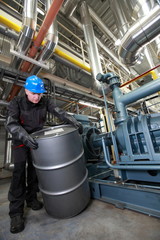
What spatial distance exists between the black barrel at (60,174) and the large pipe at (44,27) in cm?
160

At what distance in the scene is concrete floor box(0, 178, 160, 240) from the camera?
3.02ft

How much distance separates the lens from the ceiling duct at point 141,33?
1746mm

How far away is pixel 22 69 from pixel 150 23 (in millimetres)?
2434

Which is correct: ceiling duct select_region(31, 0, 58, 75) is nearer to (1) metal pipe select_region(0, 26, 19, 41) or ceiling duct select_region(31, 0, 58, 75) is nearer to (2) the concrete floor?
(1) metal pipe select_region(0, 26, 19, 41)

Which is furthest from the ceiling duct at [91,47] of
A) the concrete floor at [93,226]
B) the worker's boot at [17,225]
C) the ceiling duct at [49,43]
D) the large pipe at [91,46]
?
the worker's boot at [17,225]

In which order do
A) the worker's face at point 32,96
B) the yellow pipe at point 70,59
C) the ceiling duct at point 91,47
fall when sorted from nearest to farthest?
1. the worker's face at point 32,96
2. the yellow pipe at point 70,59
3. the ceiling duct at point 91,47

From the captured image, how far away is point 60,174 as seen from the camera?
114 centimetres

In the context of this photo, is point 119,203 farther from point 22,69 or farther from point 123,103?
point 22,69

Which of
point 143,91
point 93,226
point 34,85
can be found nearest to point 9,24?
point 34,85

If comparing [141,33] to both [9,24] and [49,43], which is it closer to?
[49,43]

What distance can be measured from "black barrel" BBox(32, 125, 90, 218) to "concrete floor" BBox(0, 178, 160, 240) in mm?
93

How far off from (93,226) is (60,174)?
55cm

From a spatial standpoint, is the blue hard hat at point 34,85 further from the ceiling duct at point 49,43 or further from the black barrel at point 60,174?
the ceiling duct at point 49,43

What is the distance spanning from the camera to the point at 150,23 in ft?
5.85
